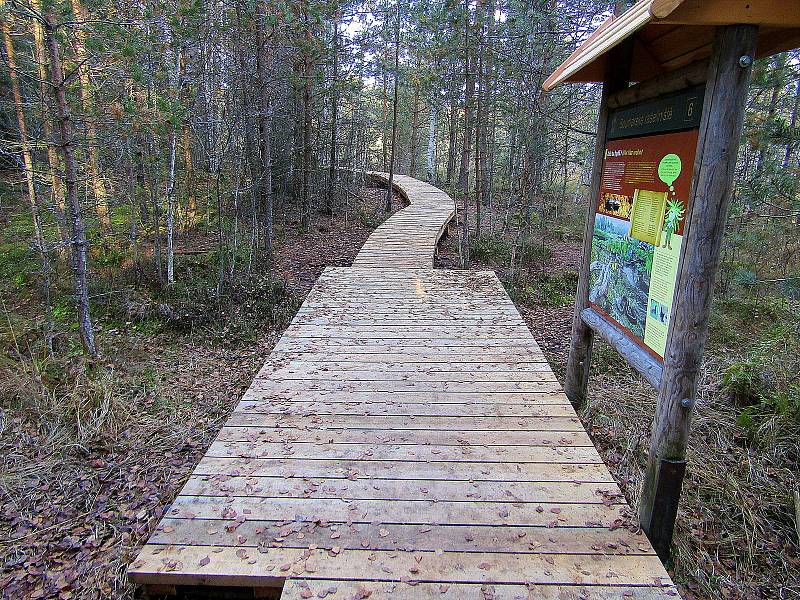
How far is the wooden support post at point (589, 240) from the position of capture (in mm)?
3756

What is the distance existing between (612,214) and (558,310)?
4993mm

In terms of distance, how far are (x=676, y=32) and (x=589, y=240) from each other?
1.62 metres

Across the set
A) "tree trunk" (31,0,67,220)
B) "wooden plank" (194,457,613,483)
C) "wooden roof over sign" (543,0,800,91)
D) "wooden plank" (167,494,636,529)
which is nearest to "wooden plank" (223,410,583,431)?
"wooden plank" (194,457,613,483)

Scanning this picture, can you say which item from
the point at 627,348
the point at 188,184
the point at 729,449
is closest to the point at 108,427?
the point at 627,348

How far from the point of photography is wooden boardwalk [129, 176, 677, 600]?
2.34m

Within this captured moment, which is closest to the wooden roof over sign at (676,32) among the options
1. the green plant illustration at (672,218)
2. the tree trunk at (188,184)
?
the green plant illustration at (672,218)

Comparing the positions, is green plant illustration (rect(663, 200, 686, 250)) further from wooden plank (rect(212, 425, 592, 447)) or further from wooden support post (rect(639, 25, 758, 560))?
wooden plank (rect(212, 425, 592, 447))

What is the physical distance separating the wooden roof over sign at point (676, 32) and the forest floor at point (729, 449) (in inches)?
121

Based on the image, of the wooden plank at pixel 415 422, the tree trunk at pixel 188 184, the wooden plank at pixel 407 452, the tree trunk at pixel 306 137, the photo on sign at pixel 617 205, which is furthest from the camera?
the tree trunk at pixel 306 137

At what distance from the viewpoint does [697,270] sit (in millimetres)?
2469

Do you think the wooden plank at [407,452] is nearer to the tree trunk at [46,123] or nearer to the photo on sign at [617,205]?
the photo on sign at [617,205]

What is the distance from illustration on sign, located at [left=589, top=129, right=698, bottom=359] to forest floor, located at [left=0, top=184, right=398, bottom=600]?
3405 millimetres

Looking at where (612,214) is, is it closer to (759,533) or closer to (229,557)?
(759,533)

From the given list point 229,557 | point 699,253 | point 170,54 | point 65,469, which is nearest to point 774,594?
point 699,253
